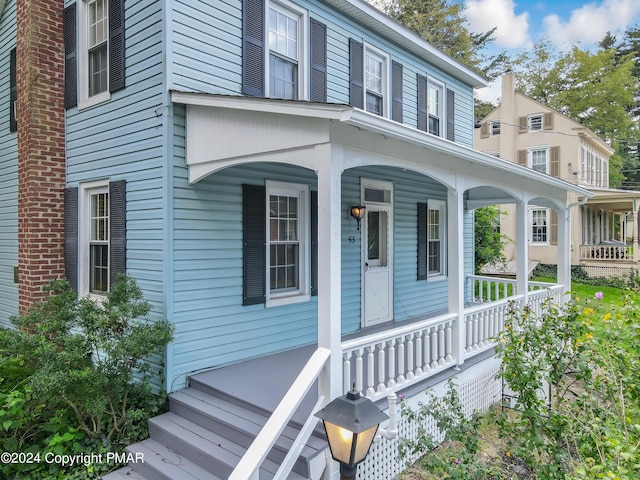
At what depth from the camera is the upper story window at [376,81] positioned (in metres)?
7.26

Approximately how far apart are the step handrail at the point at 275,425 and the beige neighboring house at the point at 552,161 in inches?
660

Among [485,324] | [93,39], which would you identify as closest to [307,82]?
[93,39]

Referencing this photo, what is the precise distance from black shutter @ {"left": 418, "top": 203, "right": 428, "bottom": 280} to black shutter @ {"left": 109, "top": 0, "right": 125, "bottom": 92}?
18.2 ft

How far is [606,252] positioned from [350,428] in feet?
65.2

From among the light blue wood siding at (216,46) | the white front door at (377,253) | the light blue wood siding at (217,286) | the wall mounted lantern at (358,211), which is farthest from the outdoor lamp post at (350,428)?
the white front door at (377,253)

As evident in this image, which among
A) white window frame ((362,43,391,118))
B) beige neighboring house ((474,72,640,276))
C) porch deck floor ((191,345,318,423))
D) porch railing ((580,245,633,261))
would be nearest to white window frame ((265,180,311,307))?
porch deck floor ((191,345,318,423))

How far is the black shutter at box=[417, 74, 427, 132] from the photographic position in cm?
830

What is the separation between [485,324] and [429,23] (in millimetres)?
20294

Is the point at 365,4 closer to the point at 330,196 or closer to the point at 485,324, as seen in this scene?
the point at 330,196

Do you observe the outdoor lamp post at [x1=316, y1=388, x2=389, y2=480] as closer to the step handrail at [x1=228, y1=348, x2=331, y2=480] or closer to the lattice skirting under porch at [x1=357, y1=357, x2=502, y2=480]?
the step handrail at [x1=228, y1=348, x2=331, y2=480]

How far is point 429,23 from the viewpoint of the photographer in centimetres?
2167

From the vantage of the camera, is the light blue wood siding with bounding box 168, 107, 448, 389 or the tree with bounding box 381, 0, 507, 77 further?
the tree with bounding box 381, 0, 507, 77

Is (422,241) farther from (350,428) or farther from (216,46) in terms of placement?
(350,428)

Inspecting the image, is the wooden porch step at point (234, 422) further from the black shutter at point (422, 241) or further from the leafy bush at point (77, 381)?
the black shutter at point (422, 241)
